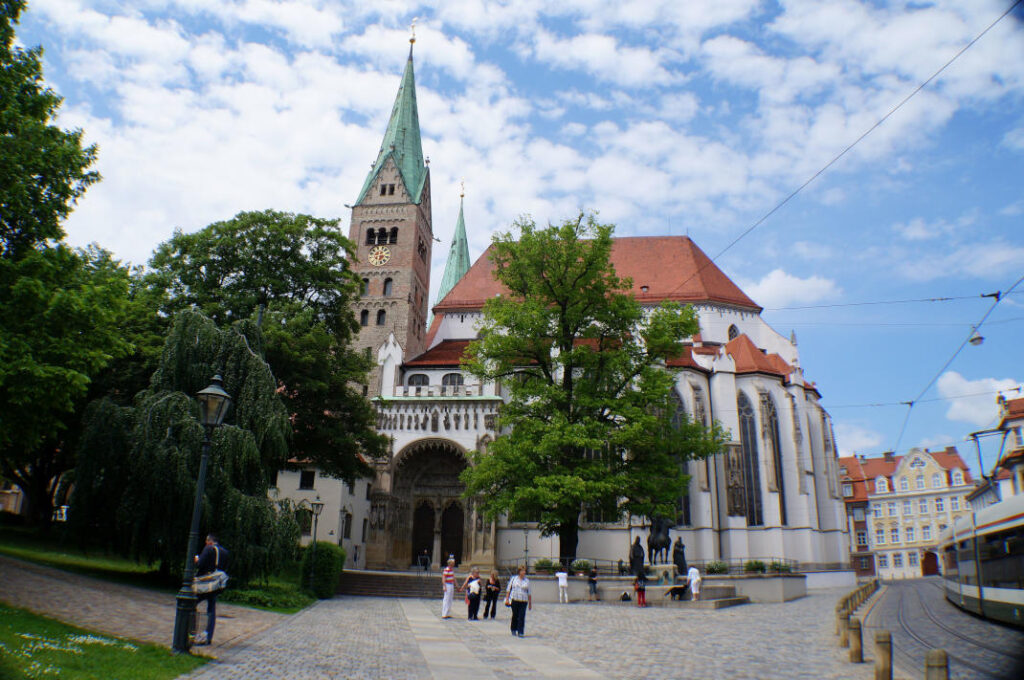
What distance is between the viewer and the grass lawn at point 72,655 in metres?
7.11

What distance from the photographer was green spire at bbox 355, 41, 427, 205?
48.0 meters

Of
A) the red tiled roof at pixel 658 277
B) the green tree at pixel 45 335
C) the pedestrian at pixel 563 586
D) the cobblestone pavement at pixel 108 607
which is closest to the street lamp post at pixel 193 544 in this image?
the cobblestone pavement at pixel 108 607

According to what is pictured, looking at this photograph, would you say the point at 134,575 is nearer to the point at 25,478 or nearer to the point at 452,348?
the point at 25,478

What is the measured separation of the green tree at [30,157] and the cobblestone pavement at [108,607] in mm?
6627

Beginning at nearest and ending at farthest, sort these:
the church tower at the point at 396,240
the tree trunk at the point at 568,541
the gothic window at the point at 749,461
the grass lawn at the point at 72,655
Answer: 1. the grass lawn at the point at 72,655
2. the tree trunk at the point at 568,541
3. the gothic window at the point at 749,461
4. the church tower at the point at 396,240

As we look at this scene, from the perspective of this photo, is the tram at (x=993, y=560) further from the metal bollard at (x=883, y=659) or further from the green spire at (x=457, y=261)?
the green spire at (x=457, y=261)

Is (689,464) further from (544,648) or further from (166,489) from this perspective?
(166,489)

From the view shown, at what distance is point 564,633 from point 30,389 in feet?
35.8

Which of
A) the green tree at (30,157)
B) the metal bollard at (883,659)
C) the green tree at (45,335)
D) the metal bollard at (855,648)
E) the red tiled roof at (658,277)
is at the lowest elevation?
the metal bollard at (855,648)

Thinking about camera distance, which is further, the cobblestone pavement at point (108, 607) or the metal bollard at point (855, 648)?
the cobblestone pavement at point (108, 607)

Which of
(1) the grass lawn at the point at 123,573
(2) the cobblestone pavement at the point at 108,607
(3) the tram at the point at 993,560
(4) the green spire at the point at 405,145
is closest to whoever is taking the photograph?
(2) the cobblestone pavement at the point at 108,607

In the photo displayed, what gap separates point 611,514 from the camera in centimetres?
2309

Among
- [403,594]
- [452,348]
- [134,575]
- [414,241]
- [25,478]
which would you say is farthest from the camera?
[414,241]

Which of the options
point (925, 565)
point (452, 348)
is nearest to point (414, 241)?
point (452, 348)
